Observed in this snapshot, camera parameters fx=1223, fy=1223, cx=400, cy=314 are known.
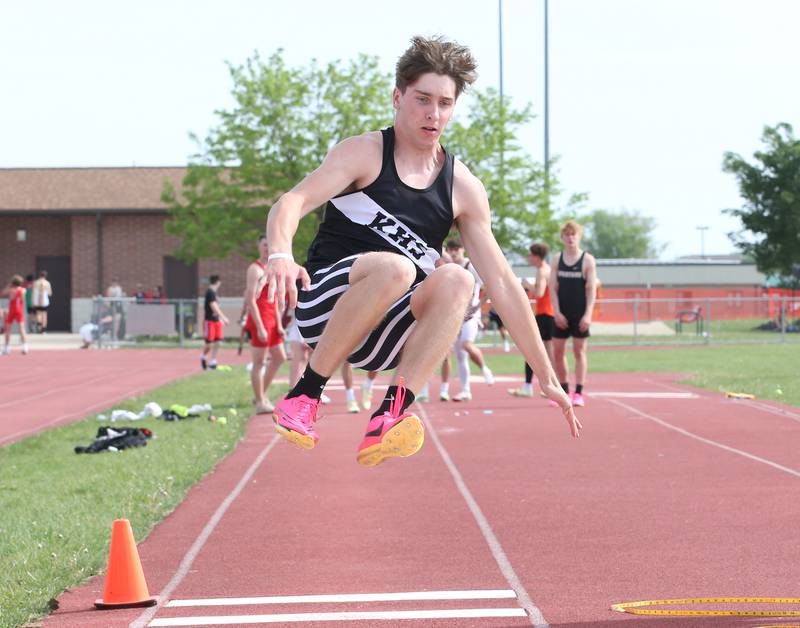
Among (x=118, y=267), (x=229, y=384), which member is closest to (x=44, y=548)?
(x=229, y=384)

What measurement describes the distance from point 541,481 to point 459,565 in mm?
3027

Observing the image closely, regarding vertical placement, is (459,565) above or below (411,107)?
below

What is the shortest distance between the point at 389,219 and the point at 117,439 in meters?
7.83

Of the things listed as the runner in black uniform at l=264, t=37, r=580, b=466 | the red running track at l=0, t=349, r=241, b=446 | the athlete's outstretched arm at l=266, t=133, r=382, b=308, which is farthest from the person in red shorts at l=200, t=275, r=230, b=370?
the athlete's outstretched arm at l=266, t=133, r=382, b=308

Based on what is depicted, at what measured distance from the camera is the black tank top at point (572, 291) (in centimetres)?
1384

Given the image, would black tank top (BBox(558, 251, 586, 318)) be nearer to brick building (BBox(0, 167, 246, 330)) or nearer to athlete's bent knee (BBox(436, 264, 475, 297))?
athlete's bent knee (BBox(436, 264, 475, 297))

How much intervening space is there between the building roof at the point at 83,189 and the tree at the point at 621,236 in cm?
9388

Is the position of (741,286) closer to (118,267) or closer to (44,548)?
(118,267)

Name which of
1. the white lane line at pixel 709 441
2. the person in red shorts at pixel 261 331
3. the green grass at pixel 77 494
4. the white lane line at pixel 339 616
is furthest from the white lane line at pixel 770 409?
the white lane line at pixel 339 616

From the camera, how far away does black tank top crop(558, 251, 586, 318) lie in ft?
45.4

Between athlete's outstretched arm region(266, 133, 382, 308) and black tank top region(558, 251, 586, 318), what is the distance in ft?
31.3

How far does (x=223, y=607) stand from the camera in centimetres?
602

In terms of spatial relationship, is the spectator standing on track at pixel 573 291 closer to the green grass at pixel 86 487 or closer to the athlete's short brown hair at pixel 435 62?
the green grass at pixel 86 487

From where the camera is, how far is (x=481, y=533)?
7844 mm
